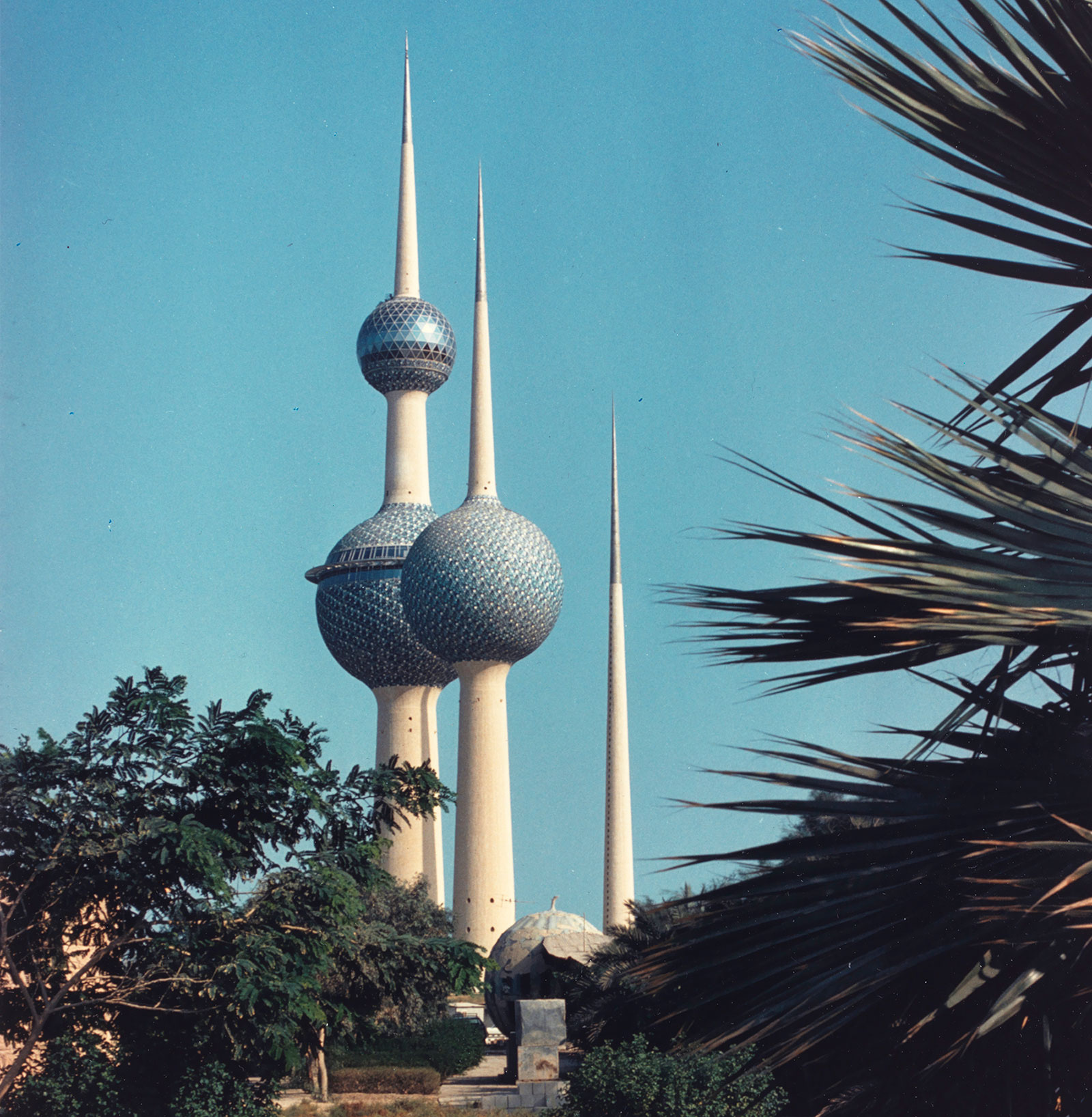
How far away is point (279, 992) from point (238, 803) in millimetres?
2696

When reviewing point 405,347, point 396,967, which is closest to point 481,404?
point 405,347

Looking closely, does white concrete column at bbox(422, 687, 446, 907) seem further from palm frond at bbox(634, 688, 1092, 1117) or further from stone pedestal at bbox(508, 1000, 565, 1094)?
palm frond at bbox(634, 688, 1092, 1117)

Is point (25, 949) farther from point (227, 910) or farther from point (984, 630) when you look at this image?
point (984, 630)

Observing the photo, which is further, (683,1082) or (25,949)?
(683,1082)

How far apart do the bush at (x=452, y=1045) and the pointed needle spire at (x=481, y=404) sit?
4507 centimetres

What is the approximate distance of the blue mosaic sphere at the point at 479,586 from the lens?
252ft

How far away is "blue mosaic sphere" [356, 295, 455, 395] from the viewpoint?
8675 centimetres

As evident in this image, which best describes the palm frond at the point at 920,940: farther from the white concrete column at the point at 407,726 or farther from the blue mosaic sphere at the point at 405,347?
the blue mosaic sphere at the point at 405,347

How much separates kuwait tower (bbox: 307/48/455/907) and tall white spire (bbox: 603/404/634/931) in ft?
49.5

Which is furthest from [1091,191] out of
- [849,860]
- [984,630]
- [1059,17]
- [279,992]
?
[279,992]

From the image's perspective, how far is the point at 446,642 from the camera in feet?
254

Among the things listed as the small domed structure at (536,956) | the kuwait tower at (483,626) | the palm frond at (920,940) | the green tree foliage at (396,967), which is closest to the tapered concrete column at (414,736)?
the kuwait tower at (483,626)

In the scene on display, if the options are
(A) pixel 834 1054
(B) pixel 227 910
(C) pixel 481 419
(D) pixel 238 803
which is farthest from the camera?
(C) pixel 481 419

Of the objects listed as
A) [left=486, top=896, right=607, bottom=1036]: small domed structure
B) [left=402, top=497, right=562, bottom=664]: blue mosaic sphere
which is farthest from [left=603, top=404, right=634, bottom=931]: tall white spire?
[left=486, top=896, right=607, bottom=1036]: small domed structure
